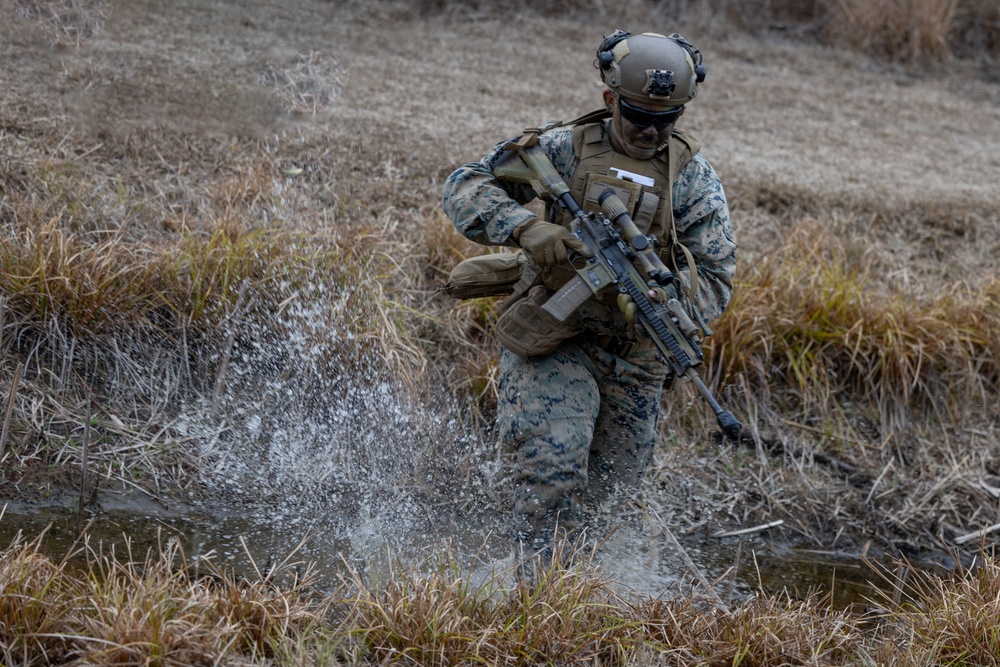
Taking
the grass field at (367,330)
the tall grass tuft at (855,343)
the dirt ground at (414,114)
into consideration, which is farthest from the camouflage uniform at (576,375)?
the dirt ground at (414,114)

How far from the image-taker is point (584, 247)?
3258 millimetres

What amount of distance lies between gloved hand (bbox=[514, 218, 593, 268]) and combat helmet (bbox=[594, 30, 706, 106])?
1.65ft

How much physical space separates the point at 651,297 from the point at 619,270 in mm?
139

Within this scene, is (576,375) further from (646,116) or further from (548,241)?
(646,116)

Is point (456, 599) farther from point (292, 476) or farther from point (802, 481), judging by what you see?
point (802, 481)

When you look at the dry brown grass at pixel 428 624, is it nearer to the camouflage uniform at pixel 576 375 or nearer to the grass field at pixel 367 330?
the grass field at pixel 367 330

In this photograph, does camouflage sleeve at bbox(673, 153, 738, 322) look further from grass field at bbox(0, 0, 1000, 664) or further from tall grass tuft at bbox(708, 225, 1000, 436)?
tall grass tuft at bbox(708, 225, 1000, 436)

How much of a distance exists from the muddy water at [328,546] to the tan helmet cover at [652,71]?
1.60 m

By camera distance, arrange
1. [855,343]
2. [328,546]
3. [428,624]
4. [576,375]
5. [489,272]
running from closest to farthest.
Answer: [428,624], [576,375], [489,272], [328,546], [855,343]

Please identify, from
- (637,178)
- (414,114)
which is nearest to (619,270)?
(637,178)

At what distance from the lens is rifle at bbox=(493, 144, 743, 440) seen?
312 centimetres

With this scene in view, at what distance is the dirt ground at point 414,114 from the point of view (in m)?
5.57

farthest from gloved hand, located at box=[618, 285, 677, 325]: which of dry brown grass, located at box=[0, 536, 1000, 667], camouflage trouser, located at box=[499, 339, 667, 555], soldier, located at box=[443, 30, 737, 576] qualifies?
dry brown grass, located at box=[0, 536, 1000, 667]

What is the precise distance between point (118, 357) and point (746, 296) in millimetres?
2946
